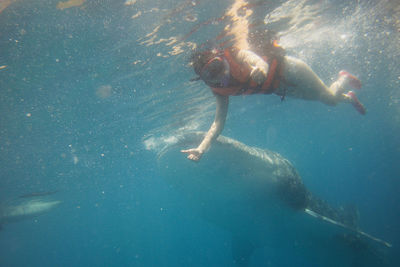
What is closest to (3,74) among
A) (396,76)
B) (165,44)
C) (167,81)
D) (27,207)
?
(165,44)

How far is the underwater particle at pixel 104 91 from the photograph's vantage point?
9977mm

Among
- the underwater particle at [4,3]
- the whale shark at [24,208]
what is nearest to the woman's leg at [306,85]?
the underwater particle at [4,3]

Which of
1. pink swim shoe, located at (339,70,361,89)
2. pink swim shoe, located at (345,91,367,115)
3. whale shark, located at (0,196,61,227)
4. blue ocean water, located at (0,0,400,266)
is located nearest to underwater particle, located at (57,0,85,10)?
blue ocean water, located at (0,0,400,266)

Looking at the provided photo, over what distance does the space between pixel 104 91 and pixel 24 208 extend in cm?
2261

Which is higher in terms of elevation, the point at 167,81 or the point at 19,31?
the point at 19,31

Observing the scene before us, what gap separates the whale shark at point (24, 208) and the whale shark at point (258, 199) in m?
22.5

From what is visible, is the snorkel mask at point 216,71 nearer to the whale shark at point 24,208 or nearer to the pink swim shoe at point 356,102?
the pink swim shoe at point 356,102

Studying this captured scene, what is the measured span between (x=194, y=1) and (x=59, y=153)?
1378 cm

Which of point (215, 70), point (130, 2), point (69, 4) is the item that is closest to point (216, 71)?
point (215, 70)

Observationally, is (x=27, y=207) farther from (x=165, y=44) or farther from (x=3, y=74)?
(x=165, y=44)

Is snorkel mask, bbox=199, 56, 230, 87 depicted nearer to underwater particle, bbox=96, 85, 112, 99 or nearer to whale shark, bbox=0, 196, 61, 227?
underwater particle, bbox=96, 85, 112, 99

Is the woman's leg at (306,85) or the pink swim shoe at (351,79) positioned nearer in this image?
the woman's leg at (306,85)

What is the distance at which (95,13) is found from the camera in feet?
20.1

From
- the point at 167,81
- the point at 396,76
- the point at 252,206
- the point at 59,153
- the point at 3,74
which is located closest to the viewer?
the point at 252,206
